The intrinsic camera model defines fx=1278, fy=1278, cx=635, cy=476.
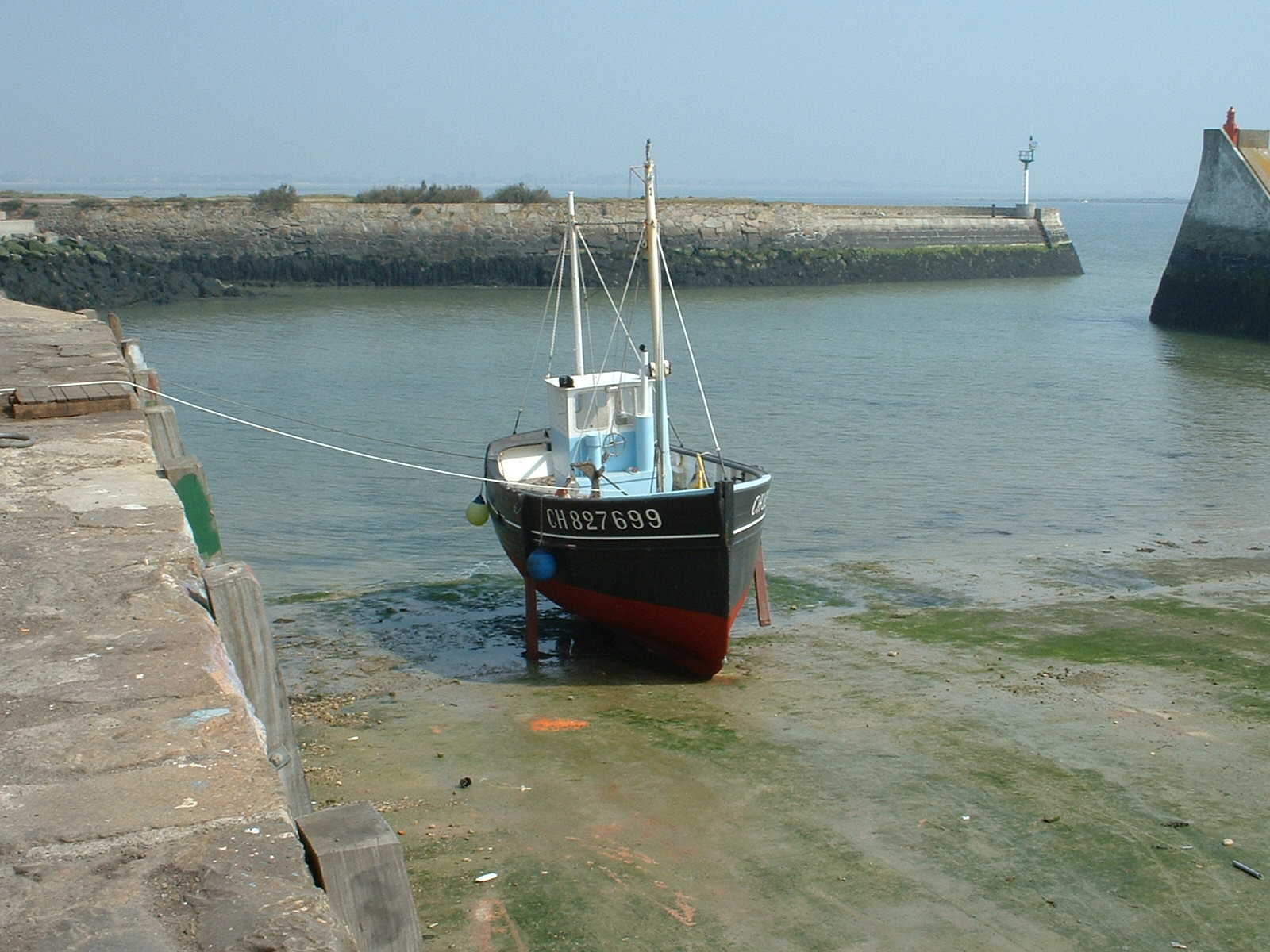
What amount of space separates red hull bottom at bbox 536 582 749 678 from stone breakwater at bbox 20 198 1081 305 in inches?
1468

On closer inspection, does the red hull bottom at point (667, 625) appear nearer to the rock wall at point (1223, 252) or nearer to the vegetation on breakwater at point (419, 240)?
the rock wall at point (1223, 252)

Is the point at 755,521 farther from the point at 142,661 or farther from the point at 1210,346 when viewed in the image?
A: the point at 1210,346

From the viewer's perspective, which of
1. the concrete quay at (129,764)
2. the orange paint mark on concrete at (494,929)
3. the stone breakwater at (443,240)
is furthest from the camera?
the stone breakwater at (443,240)

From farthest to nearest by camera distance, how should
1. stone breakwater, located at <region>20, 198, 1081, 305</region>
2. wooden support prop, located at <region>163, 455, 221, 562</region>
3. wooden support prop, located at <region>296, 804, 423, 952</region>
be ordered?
stone breakwater, located at <region>20, 198, 1081, 305</region> < wooden support prop, located at <region>163, 455, 221, 562</region> < wooden support prop, located at <region>296, 804, 423, 952</region>

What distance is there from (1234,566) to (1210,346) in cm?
2353

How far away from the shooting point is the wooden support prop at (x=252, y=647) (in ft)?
14.8

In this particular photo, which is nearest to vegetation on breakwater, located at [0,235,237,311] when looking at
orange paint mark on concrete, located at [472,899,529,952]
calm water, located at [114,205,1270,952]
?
calm water, located at [114,205,1270,952]

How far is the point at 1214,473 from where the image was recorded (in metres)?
18.2

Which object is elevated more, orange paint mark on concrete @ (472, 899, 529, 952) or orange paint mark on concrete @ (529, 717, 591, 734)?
orange paint mark on concrete @ (472, 899, 529, 952)

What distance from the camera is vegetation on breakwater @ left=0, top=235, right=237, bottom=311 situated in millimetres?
37625

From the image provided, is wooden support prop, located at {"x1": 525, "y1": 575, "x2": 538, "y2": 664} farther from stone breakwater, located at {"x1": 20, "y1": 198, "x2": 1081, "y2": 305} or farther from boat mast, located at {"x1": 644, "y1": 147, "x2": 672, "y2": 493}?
stone breakwater, located at {"x1": 20, "y1": 198, "x2": 1081, "y2": 305}

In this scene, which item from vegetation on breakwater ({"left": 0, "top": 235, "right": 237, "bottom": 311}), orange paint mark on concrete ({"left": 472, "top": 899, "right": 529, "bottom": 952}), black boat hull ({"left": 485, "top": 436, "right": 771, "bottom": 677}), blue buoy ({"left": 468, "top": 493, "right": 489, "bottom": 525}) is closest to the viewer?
orange paint mark on concrete ({"left": 472, "top": 899, "right": 529, "bottom": 952})

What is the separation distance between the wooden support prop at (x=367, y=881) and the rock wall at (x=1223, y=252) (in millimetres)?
35315

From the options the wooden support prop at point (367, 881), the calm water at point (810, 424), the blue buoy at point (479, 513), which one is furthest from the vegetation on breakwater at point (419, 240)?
the wooden support prop at point (367, 881)
